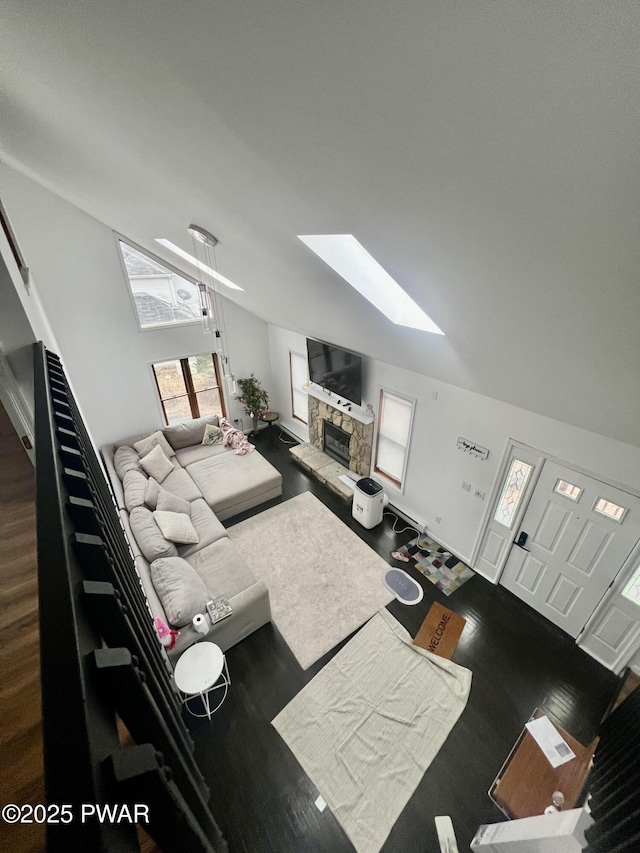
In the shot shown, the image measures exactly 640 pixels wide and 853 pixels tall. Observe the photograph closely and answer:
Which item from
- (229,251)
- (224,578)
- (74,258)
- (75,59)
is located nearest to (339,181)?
(75,59)

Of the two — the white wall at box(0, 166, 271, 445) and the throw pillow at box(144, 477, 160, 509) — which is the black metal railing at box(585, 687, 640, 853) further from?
the white wall at box(0, 166, 271, 445)

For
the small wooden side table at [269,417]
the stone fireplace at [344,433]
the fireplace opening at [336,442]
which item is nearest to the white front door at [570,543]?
the stone fireplace at [344,433]

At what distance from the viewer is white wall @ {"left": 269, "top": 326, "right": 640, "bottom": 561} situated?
311 centimetres

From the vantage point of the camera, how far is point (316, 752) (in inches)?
114

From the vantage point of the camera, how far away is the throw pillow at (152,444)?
594 centimetres

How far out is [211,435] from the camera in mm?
6547

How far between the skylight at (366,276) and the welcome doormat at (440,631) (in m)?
3.18

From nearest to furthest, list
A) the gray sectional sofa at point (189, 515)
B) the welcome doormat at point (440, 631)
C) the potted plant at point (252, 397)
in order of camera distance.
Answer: the gray sectional sofa at point (189, 515), the welcome doormat at point (440, 631), the potted plant at point (252, 397)

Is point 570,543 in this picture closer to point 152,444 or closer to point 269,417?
point 269,417

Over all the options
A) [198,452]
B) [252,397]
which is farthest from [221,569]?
[252,397]

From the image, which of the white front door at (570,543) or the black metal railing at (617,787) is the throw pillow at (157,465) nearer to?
the white front door at (570,543)

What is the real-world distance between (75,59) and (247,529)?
4876 millimetres

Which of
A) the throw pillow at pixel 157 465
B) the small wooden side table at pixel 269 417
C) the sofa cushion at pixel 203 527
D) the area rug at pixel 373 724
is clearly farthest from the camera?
the small wooden side table at pixel 269 417

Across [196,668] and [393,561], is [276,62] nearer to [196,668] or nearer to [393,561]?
[196,668]
